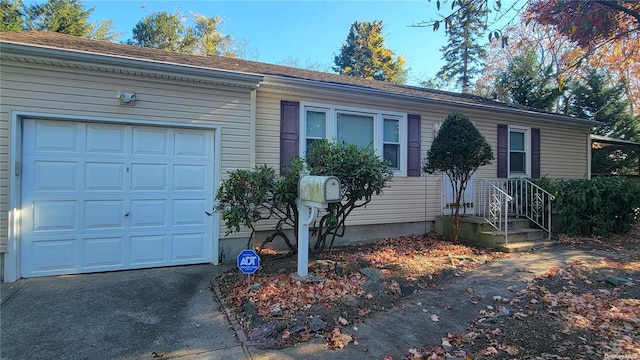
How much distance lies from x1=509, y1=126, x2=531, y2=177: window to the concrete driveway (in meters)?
8.52

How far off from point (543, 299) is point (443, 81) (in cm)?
2713

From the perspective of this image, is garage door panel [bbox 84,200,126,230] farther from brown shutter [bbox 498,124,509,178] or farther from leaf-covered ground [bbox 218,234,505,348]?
brown shutter [bbox 498,124,509,178]

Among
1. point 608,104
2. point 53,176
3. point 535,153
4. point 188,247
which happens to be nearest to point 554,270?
point 535,153

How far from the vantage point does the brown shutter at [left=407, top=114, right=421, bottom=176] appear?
300 inches

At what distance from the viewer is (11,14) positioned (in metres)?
13.5

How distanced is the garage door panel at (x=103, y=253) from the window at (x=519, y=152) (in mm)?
9394

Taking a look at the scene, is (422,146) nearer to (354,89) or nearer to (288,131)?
(354,89)

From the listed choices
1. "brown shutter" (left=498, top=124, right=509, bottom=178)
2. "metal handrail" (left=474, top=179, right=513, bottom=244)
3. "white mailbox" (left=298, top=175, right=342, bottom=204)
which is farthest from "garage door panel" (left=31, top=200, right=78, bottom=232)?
"brown shutter" (left=498, top=124, right=509, bottom=178)

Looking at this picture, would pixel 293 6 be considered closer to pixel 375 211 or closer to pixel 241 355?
pixel 375 211

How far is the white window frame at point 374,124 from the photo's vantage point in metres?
6.62

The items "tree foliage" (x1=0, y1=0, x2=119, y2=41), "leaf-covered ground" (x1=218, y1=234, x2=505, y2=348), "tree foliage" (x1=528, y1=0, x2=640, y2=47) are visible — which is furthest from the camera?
"tree foliage" (x1=0, y1=0, x2=119, y2=41)

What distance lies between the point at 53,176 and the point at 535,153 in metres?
11.0

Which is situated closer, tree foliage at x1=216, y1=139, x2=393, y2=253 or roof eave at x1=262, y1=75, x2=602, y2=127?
tree foliage at x1=216, y1=139, x2=393, y2=253

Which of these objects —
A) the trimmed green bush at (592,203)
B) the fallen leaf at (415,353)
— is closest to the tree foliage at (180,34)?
the trimmed green bush at (592,203)
